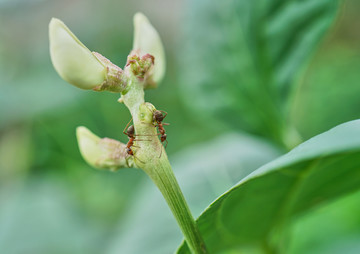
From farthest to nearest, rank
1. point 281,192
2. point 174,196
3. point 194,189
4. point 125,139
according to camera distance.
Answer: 1. point 125,139
2. point 194,189
3. point 281,192
4. point 174,196

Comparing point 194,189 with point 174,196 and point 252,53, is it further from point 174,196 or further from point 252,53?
point 174,196

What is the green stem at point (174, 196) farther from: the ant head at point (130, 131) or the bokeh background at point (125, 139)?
the bokeh background at point (125, 139)

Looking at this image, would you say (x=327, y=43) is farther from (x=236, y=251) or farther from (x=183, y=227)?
(x=183, y=227)

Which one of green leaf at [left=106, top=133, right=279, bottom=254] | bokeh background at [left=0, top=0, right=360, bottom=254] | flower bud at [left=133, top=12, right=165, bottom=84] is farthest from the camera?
bokeh background at [left=0, top=0, right=360, bottom=254]

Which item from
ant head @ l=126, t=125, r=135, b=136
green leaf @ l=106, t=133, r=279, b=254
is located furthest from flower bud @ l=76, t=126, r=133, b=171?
green leaf @ l=106, t=133, r=279, b=254

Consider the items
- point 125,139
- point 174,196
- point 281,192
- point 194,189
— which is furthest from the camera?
point 125,139

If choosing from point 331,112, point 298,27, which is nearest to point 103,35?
point 331,112

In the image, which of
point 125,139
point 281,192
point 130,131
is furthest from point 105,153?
point 125,139

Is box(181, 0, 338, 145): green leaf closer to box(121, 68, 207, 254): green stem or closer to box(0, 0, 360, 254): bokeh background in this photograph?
box(0, 0, 360, 254): bokeh background
